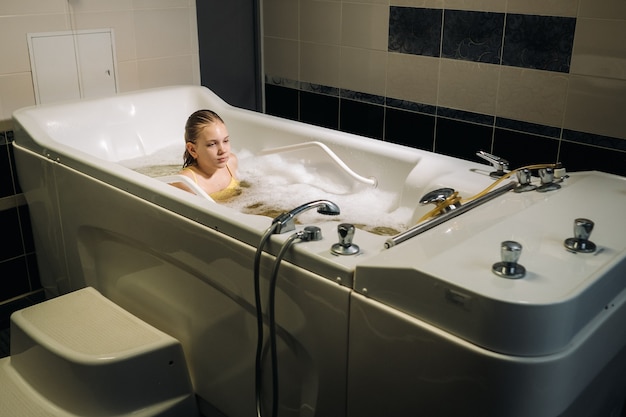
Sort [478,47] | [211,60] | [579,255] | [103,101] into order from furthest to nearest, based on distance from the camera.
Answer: [211,60], [103,101], [478,47], [579,255]

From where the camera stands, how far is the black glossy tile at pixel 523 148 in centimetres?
232

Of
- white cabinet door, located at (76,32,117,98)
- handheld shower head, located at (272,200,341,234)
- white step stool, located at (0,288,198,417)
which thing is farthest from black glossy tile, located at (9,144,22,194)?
handheld shower head, located at (272,200,341,234)

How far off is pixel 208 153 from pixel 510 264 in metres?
1.37

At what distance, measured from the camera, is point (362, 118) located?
290 centimetres

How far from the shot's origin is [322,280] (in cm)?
138

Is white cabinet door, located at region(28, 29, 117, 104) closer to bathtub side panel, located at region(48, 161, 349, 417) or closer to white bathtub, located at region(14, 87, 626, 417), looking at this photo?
white bathtub, located at region(14, 87, 626, 417)

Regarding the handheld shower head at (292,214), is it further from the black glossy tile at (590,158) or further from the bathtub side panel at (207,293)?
the black glossy tile at (590,158)

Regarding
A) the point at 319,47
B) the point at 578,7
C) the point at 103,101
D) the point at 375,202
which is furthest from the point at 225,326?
the point at 319,47

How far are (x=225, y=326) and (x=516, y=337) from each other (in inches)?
31.3

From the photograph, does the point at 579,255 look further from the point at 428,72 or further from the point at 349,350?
the point at 428,72

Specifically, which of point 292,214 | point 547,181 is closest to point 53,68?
point 292,214

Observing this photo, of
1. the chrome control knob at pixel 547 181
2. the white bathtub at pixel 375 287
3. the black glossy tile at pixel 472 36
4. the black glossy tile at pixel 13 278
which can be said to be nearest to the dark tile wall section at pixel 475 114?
the black glossy tile at pixel 472 36

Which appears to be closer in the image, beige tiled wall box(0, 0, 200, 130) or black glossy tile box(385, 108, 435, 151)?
beige tiled wall box(0, 0, 200, 130)

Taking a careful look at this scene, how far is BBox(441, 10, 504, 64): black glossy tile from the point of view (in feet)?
7.76
